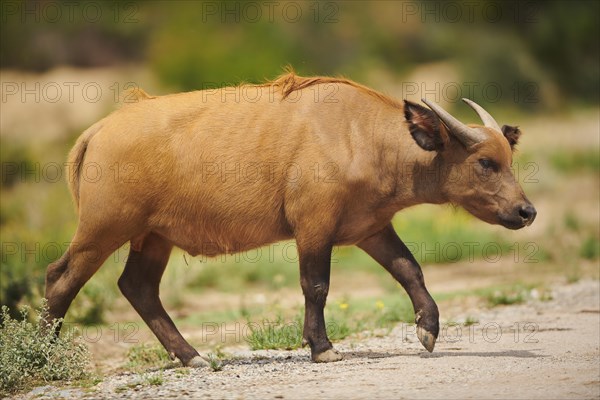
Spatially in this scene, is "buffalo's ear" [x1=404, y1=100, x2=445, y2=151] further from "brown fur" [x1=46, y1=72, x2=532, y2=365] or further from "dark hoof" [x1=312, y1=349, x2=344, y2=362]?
"dark hoof" [x1=312, y1=349, x2=344, y2=362]

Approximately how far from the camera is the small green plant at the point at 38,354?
957 cm

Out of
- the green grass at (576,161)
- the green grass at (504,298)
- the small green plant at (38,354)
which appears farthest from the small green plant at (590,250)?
the small green plant at (38,354)

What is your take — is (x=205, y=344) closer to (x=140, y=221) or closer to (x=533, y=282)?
(x=140, y=221)

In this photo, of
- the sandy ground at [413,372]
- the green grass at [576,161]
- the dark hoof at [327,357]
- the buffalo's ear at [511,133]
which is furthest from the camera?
the green grass at [576,161]

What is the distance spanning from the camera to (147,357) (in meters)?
11.1

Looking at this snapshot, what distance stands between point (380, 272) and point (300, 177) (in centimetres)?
806

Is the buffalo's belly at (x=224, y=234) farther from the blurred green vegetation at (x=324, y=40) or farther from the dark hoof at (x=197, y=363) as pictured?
the blurred green vegetation at (x=324, y=40)

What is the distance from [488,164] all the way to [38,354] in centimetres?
425

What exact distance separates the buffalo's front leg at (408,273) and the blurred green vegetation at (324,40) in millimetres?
20133

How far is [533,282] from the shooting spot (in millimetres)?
15281

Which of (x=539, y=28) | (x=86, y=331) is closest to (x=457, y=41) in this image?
(x=539, y=28)

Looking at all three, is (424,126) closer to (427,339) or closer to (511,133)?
(511,133)

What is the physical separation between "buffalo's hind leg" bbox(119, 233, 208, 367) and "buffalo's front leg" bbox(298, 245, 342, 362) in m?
1.34

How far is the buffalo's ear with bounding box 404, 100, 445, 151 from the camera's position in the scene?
32.4ft
